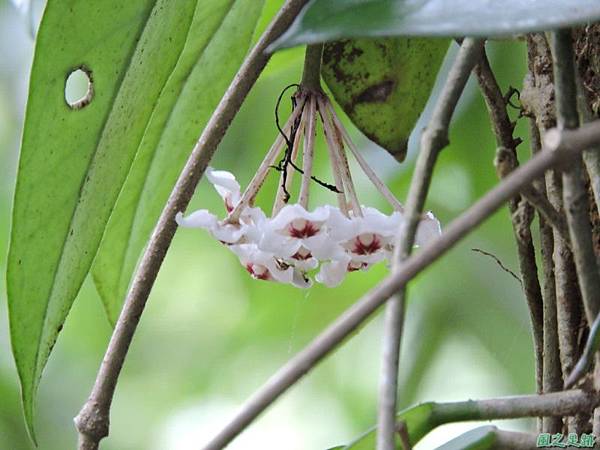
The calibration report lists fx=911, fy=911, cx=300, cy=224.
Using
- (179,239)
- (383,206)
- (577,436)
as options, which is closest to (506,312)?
(383,206)

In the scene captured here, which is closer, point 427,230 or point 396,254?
point 396,254

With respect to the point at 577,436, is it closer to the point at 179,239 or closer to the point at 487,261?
the point at 487,261

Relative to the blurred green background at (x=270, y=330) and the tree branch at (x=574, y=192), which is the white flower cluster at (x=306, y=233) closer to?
the tree branch at (x=574, y=192)

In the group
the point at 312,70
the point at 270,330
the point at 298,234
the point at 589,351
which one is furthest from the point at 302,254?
the point at 270,330

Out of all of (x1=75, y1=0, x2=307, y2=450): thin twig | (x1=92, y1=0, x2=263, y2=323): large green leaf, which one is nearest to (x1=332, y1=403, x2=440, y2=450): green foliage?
(x1=75, y1=0, x2=307, y2=450): thin twig

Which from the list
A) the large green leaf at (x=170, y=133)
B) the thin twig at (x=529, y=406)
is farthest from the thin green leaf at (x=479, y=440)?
the large green leaf at (x=170, y=133)

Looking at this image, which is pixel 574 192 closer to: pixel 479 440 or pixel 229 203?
pixel 479 440
